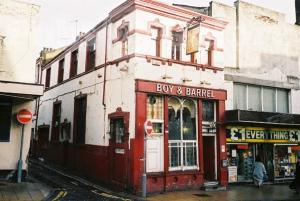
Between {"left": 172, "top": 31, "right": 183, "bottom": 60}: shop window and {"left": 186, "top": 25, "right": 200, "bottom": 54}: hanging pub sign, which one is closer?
{"left": 186, "top": 25, "right": 200, "bottom": 54}: hanging pub sign

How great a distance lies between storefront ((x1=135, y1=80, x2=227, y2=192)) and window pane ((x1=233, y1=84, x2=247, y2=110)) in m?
1.44

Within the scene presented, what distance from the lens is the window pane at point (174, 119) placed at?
51.5 feet

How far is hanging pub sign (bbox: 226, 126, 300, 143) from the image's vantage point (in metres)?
17.9

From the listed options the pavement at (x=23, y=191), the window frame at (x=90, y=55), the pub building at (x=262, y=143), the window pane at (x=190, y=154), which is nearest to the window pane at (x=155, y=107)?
the window pane at (x=190, y=154)

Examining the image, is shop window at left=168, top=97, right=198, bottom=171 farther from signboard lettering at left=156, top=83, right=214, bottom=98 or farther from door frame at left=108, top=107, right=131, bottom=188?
door frame at left=108, top=107, right=131, bottom=188

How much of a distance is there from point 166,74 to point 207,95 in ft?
8.55

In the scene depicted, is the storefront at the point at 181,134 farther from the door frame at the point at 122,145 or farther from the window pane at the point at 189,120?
the door frame at the point at 122,145

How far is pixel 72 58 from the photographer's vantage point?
21641 millimetres

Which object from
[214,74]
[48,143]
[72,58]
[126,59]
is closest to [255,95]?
[214,74]

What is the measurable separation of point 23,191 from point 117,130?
507 centimetres

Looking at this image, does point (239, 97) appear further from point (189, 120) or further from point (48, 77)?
point (48, 77)

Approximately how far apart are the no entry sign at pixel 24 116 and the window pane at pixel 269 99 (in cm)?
1328

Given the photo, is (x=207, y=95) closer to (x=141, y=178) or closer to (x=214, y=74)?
(x=214, y=74)

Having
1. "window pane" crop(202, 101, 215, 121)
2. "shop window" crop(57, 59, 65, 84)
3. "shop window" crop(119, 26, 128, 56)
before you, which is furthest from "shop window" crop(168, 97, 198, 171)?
"shop window" crop(57, 59, 65, 84)
